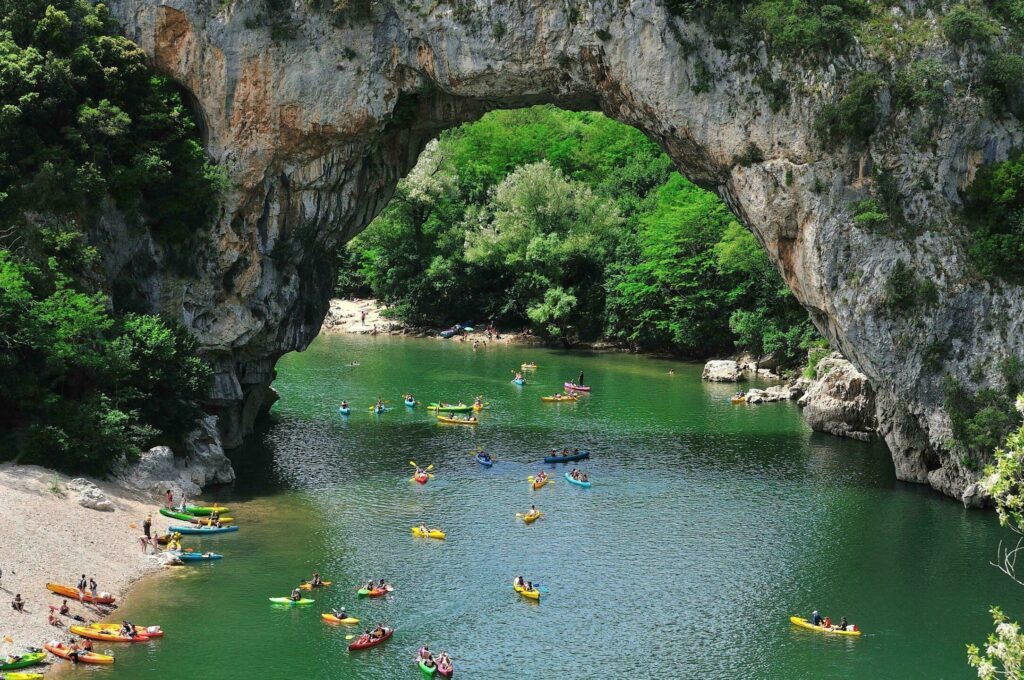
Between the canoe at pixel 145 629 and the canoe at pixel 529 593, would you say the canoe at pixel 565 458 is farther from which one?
the canoe at pixel 145 629

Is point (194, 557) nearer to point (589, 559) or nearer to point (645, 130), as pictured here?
point (589, 559)

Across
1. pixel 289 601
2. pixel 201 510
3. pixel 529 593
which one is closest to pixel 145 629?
pixel 289 601

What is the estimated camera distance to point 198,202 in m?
44.8

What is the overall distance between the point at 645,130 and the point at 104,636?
27.7 m

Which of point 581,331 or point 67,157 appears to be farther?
point 581,331

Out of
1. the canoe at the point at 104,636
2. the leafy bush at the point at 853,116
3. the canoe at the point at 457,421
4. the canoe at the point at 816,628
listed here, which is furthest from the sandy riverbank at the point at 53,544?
the leafy bush at the point at 853,116

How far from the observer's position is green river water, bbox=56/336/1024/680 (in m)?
30.3

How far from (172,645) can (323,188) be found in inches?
872

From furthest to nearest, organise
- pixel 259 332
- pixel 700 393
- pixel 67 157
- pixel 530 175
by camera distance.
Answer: pixel 530 175 → pixel 700 393 → pixel 259 332 → pixel 67 157

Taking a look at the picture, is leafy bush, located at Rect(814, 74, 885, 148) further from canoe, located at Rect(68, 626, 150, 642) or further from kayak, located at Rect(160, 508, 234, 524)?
canoe, located at Rect(68, 626, 150, 642)

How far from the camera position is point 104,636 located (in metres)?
30.2

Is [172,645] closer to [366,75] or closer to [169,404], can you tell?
[169,404]

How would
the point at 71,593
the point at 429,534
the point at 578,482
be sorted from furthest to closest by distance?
the point at 578,482 → the point at 429,534 → the point at 71,593

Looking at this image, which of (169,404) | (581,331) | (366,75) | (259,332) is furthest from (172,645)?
(581,331)
